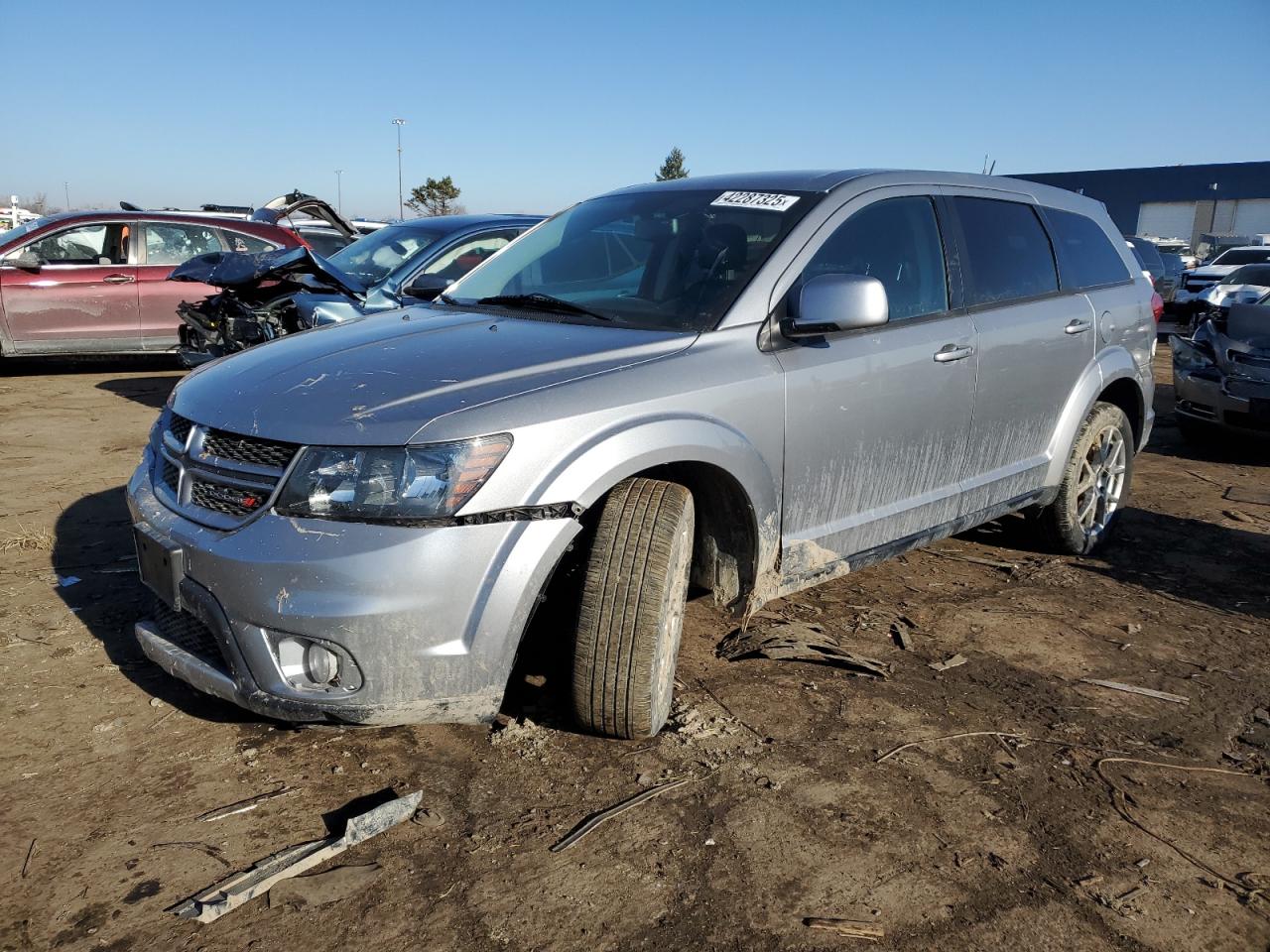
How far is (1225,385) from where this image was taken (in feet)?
24.8

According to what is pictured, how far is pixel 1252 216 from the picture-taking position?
4928 centimetres

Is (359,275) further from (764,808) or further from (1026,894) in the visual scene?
(1026,894)

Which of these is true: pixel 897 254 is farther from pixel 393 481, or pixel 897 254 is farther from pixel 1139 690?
pixel 393 481

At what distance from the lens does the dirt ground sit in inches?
90.4

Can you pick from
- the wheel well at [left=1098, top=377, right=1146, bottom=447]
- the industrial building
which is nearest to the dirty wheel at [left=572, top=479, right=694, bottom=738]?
the wheel well at [left=1098, top=377, right=1146, bottom=447]

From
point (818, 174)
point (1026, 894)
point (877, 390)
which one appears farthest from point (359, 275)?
point (1026, 894)

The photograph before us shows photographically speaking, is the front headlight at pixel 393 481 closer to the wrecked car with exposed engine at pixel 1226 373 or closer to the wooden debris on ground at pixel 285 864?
the wooden debris on ground at pixel 285 864

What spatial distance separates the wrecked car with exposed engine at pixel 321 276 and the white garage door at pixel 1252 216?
51926 mm

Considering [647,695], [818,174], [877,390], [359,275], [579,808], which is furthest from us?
[359,275]

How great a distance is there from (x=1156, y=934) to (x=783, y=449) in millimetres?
1634

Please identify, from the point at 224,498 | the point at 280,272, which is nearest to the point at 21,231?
the point at 280,272

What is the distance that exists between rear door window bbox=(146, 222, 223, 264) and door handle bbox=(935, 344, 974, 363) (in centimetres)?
850

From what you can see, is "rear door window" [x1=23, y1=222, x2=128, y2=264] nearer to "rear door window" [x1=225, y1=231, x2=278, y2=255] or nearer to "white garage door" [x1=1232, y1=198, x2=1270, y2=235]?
"rear door window" [x1=225, y1=231, x2=278, y2=255]

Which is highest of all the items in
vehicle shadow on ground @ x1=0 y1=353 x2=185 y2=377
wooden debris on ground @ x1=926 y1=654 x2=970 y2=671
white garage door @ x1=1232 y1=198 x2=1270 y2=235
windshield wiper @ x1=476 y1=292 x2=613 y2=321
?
white garage door @ x1=1232 y1=198 x2=1270 y2=235
